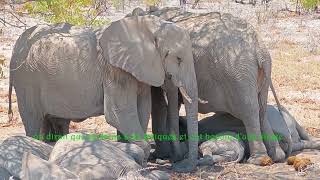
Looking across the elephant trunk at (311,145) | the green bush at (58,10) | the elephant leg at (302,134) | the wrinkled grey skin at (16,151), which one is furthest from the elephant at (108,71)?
the elephant leg at (302,134)

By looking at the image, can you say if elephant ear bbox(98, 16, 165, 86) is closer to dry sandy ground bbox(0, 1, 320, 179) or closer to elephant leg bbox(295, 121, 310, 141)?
dry sandy ground bbox(0, 1, 320, 179)

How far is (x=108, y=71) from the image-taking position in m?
5.20

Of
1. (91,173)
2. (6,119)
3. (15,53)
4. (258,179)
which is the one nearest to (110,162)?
(91,173)

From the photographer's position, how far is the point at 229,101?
18.0 ft

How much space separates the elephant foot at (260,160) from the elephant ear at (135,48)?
3.78ft

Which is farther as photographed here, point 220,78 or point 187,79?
point 220,78

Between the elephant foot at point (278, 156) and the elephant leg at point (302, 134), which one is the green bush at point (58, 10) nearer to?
the elephant foot at point (278, 156)

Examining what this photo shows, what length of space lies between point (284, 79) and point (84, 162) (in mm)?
6524

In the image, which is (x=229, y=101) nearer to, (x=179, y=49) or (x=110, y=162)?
(x=179, y=49)

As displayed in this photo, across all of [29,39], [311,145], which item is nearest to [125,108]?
[29,39]

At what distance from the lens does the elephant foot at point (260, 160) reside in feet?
17.9

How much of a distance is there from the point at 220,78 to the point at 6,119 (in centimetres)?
350

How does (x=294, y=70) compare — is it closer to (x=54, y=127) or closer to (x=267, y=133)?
(x=267, y=133)

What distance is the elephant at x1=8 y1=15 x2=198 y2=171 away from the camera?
16.6 ft
